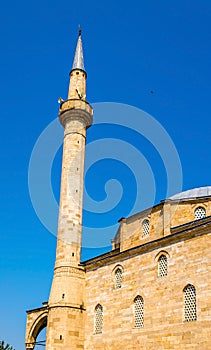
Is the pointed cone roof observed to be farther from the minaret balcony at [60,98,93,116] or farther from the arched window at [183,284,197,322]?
the arched window at [183,284,197,322]

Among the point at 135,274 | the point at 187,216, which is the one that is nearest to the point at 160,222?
the point at 187,216

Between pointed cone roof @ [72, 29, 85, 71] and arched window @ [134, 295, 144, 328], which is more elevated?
pointed cone roof @ [72, 29, 85, 71]

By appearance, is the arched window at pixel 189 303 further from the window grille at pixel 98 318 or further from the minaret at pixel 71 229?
the minaret at pixel 71 229

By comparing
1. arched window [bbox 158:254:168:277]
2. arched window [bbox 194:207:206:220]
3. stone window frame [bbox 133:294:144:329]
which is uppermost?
arched window [bbox 194:207:206:220]

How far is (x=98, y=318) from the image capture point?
1720 centimetres

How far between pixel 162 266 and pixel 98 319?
13.2 feet

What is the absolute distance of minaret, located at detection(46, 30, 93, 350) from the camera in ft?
56.2

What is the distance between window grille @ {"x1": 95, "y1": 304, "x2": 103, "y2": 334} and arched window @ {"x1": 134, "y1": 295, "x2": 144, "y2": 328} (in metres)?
2.10

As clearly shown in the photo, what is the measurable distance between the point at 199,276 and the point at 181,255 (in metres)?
1.12

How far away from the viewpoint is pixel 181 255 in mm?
14250

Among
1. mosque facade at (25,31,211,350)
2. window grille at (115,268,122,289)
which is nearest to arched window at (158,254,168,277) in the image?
mosque facade at (25,31,211,350)

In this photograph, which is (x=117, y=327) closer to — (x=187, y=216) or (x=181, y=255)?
(x=181, y=255)

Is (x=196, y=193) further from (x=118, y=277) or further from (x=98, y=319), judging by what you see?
(x=98, y=319)

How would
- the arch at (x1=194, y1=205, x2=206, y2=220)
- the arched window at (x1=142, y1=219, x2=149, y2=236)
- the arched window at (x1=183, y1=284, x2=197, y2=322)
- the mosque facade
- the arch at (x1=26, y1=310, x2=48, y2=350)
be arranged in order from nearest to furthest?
the arched window at (x1=183, y1=284, x2=197, y2=322) → the mosque facade → the arch at (x1=194, y1=205, x2=206, y2=220) → the arched window at (x1=142, y1=219, x2=149, y2=236) → the arch at (x1=26, y1=310, x2=48, y2=350)
